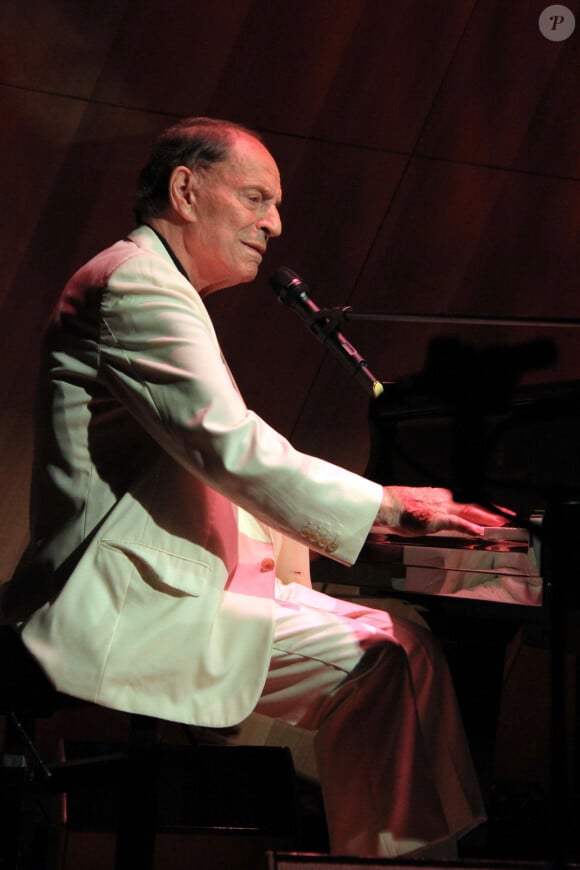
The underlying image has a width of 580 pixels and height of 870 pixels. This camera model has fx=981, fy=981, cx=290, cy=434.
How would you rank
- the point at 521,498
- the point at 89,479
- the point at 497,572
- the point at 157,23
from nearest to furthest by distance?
1. the point at 497,572
2. the point at 89,479
3. the point at 521,498
4. the point at 157,23

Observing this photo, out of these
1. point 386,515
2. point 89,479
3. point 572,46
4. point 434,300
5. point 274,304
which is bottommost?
point 89,479

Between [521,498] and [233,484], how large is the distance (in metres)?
0.95

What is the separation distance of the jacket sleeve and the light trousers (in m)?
0.19

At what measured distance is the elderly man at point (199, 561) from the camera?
59.9 inches

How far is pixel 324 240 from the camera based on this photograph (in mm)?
3328

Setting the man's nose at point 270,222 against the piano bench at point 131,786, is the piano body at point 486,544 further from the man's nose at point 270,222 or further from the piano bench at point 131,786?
the man's nose at point 270,222

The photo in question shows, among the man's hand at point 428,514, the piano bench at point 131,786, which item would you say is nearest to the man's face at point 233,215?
the man's hand at point 428,514

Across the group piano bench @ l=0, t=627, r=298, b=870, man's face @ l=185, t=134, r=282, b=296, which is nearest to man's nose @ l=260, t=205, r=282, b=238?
man's face @ l=185, t=134, r=282, b=296

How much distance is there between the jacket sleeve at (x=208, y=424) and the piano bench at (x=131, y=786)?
396 mm

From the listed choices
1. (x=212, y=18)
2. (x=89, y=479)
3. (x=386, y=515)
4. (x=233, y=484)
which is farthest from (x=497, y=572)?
(x=212, y=18)

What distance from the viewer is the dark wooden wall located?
3.07 metres

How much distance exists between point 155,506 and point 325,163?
205 centimetres

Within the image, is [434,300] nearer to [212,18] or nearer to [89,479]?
[212,18]

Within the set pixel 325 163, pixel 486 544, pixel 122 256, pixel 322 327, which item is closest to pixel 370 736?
pixel 486 544
